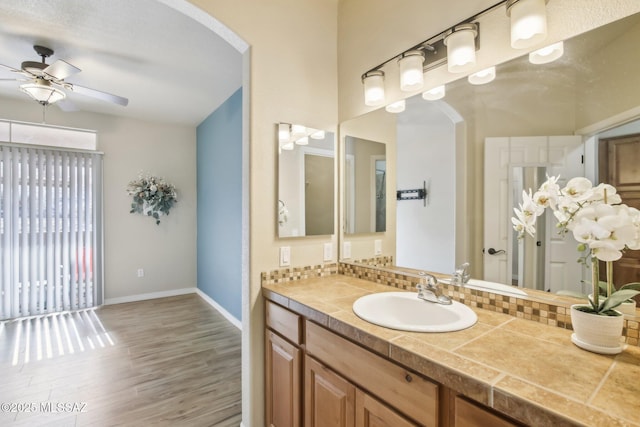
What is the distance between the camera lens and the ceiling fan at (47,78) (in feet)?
7.57

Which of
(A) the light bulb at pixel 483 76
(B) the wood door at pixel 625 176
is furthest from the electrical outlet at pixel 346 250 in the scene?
(B) the wood door at pixel 625 176

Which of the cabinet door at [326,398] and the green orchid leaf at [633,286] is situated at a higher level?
the green orchid leaf at [633,286]

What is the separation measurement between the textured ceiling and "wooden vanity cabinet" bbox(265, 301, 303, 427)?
2.20m

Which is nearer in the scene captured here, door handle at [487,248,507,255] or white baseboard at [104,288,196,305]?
door handle at [487,248,507,255]

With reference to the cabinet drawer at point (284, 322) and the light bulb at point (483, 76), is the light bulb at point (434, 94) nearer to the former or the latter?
the light bulb at point (483, 76)

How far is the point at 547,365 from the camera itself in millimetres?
837

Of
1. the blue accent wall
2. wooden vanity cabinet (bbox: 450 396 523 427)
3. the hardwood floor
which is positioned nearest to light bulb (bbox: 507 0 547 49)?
wooden vanity cabinet (bbox: 450 396 523 427)

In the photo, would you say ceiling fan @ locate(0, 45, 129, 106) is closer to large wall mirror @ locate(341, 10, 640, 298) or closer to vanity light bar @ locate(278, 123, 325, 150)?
vanity light bar @ locate(278, 123, 325, 150)

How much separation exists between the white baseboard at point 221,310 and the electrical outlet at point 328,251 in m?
1.99

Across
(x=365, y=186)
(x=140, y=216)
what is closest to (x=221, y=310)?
(x=140, y=216)

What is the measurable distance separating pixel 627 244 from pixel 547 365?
418mm

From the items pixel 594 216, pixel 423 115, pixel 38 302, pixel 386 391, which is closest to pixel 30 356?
pixel 38 302

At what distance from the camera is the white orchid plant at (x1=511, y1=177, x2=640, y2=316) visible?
86 cm

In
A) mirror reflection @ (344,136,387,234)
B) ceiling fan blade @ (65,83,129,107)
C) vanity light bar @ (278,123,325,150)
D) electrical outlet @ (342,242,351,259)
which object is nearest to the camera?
vanity light bar @ (278,123,325,150)
